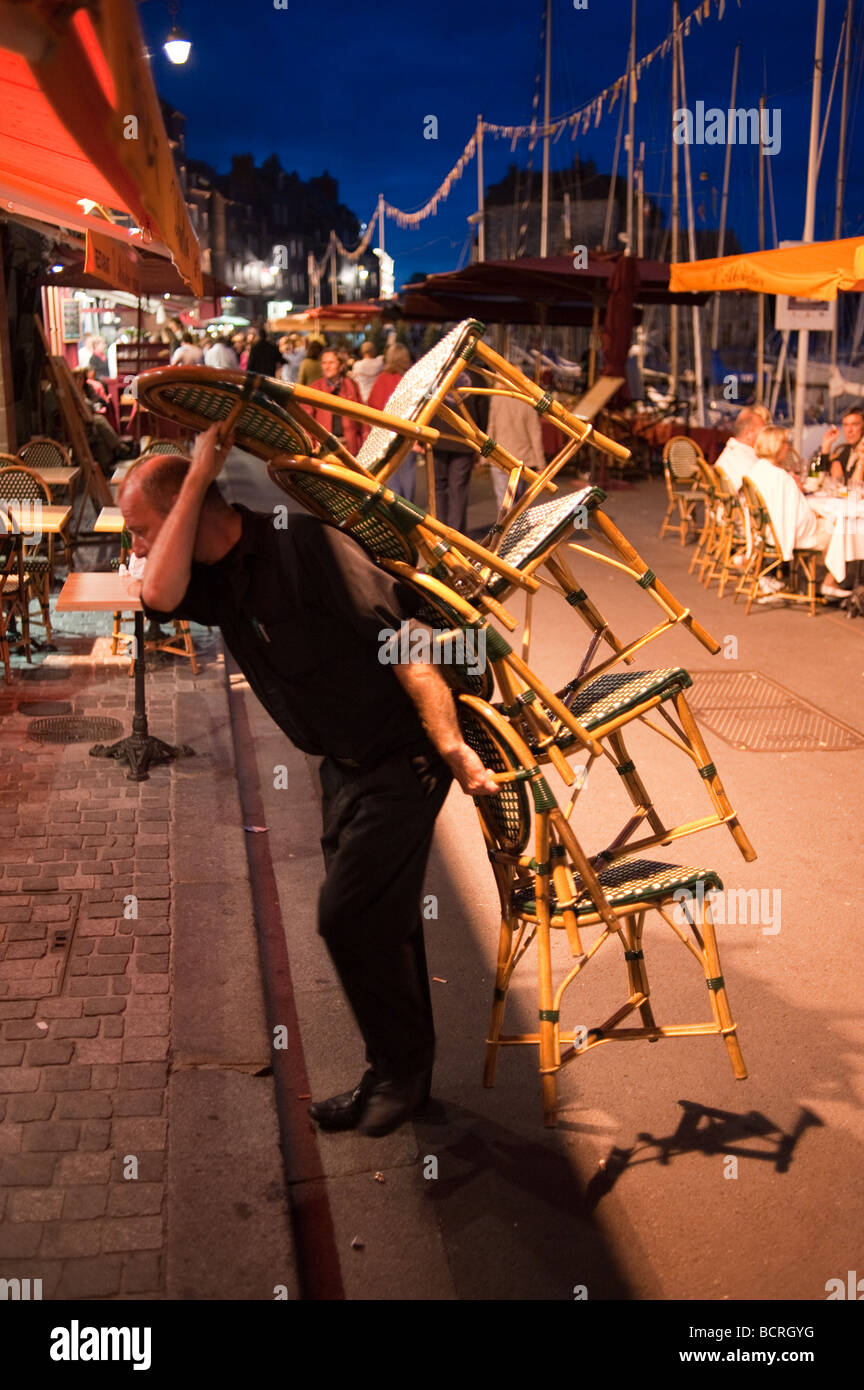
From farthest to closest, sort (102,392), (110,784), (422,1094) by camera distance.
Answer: (102,392) < (110,784) < (422,1094)

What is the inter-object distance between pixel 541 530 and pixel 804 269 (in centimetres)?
946

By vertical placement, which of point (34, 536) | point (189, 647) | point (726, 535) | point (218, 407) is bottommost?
point (189, 647)

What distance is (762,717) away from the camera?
319 inches

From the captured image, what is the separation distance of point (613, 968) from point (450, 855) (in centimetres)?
143

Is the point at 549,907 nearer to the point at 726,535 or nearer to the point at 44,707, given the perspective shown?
the point at 44,707

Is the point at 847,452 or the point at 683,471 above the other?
the point at 847,452

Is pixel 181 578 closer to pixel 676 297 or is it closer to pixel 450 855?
pixel 450 855

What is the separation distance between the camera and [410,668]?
10.6 feet

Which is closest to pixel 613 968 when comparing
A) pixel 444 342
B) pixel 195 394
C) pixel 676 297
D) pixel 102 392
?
pixel 444 342

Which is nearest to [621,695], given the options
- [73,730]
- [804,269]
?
[73,730]

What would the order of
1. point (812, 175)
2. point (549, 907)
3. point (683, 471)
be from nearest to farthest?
point (549, 907), point (683, 471), point (812, 175)

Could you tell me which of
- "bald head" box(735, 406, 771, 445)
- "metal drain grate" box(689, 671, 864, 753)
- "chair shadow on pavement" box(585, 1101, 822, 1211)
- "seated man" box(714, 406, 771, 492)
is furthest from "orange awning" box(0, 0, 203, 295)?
"bald head" box(735, 406, 771, 445)

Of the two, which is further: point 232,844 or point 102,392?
point 102,392

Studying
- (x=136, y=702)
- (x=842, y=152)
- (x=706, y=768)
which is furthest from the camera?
(x=842, y=152)
